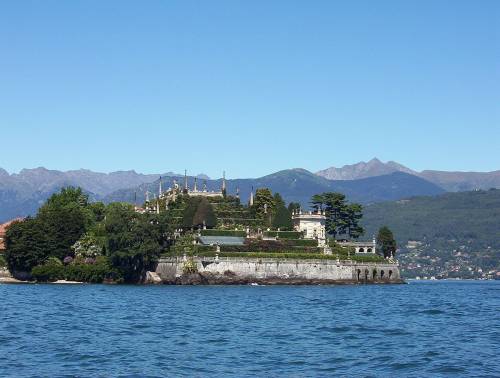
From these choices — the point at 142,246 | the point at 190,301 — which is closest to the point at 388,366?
the point at 190,301

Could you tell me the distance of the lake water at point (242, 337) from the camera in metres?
49.3

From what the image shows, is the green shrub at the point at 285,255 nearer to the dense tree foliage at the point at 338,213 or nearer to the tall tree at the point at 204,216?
the tall tree at the point at 204,216

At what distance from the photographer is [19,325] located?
67.9 metres

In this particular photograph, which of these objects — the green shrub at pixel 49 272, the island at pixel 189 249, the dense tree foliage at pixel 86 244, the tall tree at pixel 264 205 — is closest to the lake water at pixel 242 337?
the dense tree foliage at pixel 86 244

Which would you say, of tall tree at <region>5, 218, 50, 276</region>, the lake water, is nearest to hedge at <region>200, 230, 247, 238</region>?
tall tree at <region>5, 218, 50, 276</region>

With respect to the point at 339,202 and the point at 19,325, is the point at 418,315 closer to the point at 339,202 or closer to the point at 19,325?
the point at 19,325

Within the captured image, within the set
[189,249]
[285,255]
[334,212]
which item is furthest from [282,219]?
[189,249]

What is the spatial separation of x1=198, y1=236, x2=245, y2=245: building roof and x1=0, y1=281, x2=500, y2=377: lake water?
43.0 m

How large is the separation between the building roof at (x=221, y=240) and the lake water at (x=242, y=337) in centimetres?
4303

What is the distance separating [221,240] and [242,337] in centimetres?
8410

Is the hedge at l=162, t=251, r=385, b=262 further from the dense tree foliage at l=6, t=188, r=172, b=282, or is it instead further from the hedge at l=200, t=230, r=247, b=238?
the hedge at l=200, t=230, r=247, b=238

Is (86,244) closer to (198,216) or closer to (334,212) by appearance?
(198,216)

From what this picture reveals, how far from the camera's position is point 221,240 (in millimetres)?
146500

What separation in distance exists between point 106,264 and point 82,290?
83.4ft
